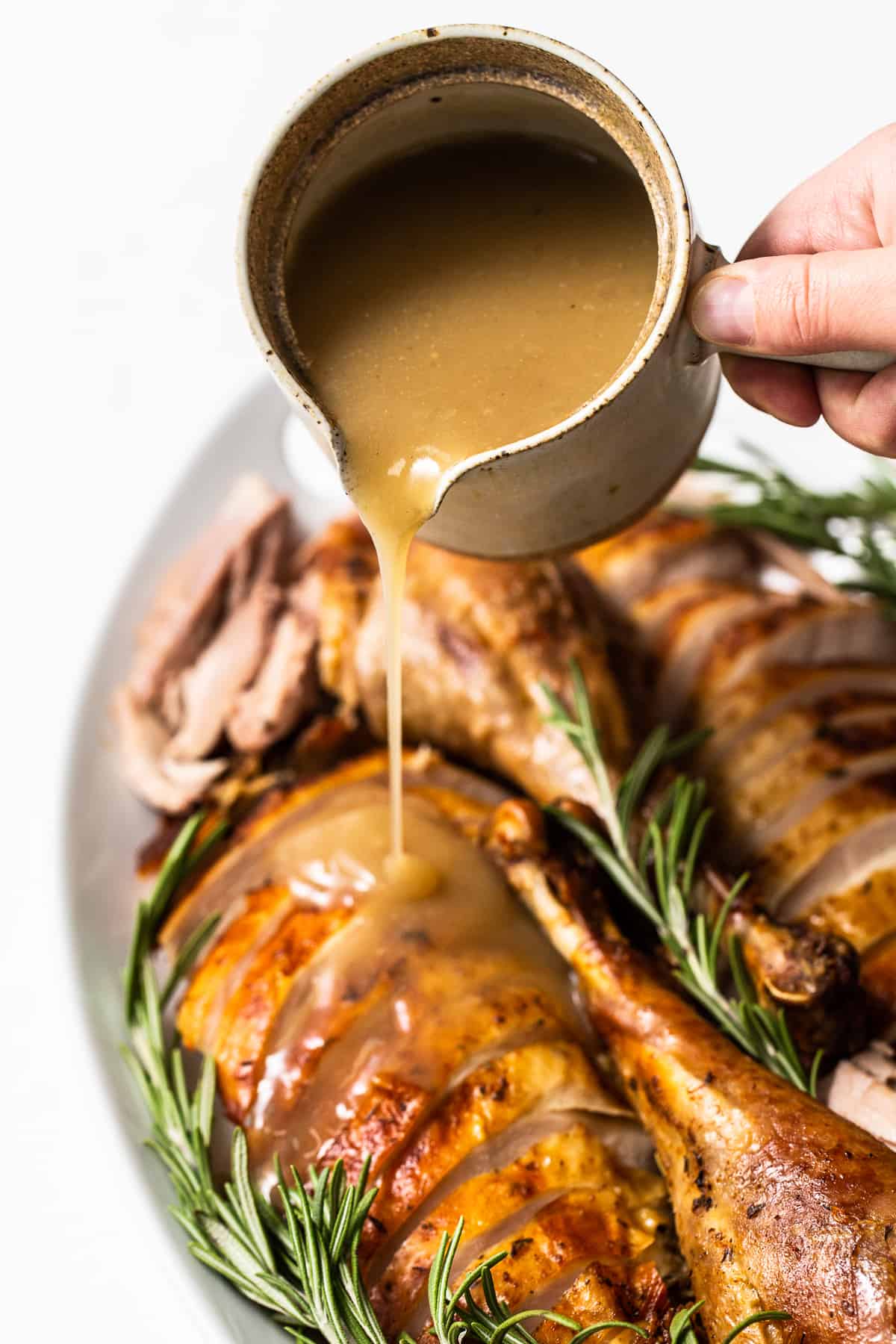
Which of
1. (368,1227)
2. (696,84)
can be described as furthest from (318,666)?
(696,84)

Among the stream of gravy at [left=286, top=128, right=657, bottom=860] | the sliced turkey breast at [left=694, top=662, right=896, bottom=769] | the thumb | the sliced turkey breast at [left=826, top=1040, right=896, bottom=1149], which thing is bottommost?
the sliced turkey breast at [left=826, top=1040, right=896, bottom=1149]

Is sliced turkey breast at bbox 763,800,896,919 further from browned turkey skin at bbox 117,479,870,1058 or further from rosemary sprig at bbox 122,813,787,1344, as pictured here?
rosemary sprig at bbox 122,813,787,1344

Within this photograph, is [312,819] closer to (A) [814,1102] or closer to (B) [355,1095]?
(B) [355,1095]

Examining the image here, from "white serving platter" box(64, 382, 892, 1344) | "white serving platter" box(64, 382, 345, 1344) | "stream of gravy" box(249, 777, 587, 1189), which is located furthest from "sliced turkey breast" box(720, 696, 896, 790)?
"white serving platter" box(64, 382, 345, 1344)

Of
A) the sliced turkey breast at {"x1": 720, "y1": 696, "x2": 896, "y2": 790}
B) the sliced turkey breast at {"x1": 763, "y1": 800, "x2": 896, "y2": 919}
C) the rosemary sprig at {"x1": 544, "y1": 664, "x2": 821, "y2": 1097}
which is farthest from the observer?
the sliced turkey breast at {"x1": 720, "y1": 696, "x2": 896, "y2": 790}

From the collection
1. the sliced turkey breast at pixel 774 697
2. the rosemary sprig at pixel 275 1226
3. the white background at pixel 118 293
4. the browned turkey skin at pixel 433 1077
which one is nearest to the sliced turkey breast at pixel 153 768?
the white background at pixel 118 293
